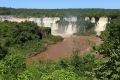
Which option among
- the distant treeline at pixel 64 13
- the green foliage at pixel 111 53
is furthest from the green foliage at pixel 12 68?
the distant treeline at pixel 64 13

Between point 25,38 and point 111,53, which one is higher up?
point 111,53

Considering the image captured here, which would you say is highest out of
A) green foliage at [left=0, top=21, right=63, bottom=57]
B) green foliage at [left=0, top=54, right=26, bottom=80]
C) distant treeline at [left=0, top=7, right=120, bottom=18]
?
distant treeline at [left=0, top=7, right=120, bottom=18]

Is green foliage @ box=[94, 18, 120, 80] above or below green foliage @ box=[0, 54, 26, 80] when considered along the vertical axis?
above

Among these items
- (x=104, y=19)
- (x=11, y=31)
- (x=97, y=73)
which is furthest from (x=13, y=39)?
(x=97, y=73)

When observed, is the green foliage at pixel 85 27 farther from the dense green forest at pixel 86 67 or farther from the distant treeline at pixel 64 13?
the dense green forest at pixel 86 67

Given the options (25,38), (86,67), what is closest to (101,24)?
(25,38)

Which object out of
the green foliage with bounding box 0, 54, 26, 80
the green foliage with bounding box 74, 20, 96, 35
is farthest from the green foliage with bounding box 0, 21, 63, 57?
the green foliage with bounding box 0, 54, 26, 80

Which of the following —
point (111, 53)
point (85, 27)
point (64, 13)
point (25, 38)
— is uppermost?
point (111, 53)

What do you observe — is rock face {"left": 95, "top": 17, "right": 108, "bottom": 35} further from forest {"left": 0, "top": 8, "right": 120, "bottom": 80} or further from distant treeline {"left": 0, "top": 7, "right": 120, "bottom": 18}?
forest {"left": 0, "top": 8, "right": 120, "bottom": 80}

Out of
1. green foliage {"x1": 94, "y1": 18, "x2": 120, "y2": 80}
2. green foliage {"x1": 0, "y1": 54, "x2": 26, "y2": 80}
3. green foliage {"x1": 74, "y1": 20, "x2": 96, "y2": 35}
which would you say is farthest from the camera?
green foliage {"x1": 74, "y1": 20, "x2": 96, "y2": 35}

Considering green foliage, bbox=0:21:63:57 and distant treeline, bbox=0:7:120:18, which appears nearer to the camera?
green foliage, bbox=0:21:63:57

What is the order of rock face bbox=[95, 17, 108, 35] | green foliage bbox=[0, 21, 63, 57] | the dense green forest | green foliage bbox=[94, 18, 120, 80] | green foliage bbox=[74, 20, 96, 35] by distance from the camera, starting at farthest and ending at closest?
green foliage bbox=[74, 20, 96, 35] < rock face bbox=[95, 17, 108, 35] < green foliage bbox=[0, 21, 63, 57] < the dense green forest < green foliage bbox=[94, 18, 120, 80]

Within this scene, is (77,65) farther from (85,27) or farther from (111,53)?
(85,27)

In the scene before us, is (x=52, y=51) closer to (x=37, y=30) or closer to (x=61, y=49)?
(x=61, y=49)
